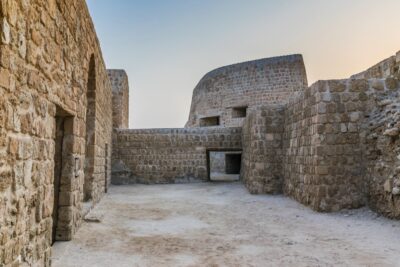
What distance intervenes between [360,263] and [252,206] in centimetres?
397

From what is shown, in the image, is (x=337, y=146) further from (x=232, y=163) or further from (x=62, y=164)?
(x=232, y=163)

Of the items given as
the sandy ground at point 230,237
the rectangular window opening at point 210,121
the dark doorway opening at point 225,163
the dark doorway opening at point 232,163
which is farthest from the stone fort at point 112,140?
the rectangular window opening at point 210,121

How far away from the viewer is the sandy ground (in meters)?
3.62

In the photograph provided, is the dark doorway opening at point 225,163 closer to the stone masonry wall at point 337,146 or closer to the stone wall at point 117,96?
the stone wall at point 117,96

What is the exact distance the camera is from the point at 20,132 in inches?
100

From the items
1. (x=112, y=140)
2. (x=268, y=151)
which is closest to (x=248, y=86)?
(x=112, y=140)

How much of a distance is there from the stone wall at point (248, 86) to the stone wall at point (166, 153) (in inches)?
267

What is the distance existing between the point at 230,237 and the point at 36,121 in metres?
2.84

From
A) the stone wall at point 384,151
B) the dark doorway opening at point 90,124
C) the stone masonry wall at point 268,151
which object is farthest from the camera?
the stone masonry wall at point 268,151

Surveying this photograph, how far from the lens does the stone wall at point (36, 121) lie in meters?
2.29

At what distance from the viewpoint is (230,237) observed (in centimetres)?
463

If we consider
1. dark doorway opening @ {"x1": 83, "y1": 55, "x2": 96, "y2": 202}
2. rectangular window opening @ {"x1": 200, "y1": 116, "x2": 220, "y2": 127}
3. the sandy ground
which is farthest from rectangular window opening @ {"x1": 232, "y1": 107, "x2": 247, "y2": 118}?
dark doorway opening @ {"x1": 83, "y1": 55, "x2": 96, "y2": 202}

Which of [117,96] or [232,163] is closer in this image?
[117,96]

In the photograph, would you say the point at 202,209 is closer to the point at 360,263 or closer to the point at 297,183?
the point at 297,183
